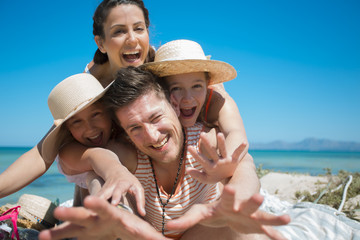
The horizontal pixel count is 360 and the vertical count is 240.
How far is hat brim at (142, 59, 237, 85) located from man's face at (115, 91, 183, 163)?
338 mm

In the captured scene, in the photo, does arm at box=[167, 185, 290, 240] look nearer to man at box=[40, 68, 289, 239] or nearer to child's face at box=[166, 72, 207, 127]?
man at box=[40, 68, 289, 239]

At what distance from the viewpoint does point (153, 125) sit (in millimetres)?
2795

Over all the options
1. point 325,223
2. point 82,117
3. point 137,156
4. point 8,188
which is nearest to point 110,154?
point 137,156

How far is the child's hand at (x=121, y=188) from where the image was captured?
6.25 feet

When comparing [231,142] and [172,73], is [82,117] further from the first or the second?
[231,142]

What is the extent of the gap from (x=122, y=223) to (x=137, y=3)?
3144mm

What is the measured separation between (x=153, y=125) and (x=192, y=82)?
730mm

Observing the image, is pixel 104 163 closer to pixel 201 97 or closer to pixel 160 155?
pixel 160 155

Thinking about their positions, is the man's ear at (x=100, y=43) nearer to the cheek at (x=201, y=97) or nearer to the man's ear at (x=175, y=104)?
the man's ear at (x=175, y=104)

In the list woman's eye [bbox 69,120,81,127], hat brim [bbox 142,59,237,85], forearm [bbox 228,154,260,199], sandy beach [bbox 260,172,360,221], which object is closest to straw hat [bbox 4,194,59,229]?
woman's eye [bbox 69,120,81,127]

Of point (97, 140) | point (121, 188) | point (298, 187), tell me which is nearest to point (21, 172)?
point (97, 140)

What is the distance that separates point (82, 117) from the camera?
10.3 feet

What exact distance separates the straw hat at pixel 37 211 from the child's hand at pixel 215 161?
9.53 feet

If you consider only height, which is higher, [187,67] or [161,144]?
[187,67]
